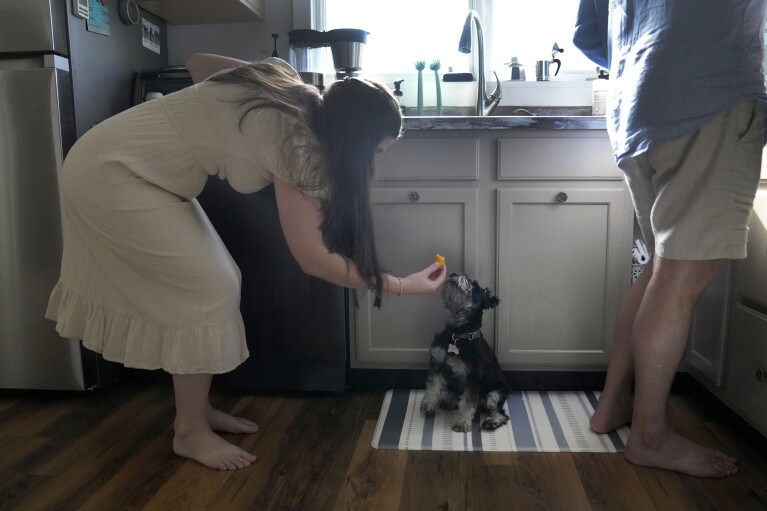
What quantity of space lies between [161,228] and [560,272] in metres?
1.15

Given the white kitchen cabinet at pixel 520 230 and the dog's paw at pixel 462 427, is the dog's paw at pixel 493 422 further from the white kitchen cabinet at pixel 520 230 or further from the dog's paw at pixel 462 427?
the white kitchen cabinet at pixel 520 230

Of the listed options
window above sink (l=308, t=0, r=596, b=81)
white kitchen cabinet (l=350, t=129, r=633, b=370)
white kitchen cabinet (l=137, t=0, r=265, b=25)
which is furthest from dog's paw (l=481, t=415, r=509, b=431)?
white kitchen cabinet (l=137, t=0, r=265, b=25)

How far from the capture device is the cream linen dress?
1443 mm

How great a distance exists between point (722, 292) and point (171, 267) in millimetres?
1428

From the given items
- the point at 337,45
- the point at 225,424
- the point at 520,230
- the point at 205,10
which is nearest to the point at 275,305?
the point at 225,424

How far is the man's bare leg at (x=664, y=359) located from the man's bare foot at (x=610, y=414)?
19 centimetres

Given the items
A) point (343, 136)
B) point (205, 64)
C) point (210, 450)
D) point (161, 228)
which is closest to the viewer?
point (343, 136)

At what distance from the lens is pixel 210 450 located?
1631mm

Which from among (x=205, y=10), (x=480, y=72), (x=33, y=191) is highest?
(x=205, y=10)

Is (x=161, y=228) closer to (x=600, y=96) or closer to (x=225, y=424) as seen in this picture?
(x=225, y=424)

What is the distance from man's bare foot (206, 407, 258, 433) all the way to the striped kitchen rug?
13.8 inches

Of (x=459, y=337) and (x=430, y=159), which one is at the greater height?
(x=430, y=159)

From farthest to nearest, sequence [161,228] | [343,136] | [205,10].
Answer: [205,10]
[161,228]
[343,136]

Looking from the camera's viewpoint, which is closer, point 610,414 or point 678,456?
point 678,456
